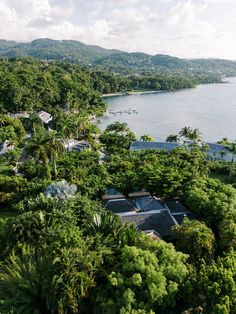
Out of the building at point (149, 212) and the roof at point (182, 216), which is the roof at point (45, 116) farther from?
the roof at point (182, 216)

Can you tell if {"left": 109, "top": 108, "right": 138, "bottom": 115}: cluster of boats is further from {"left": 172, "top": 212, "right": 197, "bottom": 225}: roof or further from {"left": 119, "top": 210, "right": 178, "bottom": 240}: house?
{"left": 119, "top": 210, "right": 178, "bottom": 240}: house

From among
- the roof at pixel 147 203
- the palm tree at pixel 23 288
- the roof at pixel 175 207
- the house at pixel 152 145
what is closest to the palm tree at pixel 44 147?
the roof at pixel 147 203

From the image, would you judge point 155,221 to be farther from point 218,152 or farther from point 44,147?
point 218,152

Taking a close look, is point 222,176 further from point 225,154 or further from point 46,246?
point 46,246

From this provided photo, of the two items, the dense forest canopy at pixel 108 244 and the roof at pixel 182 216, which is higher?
the dense forest canopy at pixel 108 244

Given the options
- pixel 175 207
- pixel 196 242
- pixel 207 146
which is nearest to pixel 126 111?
pixel 207 146
